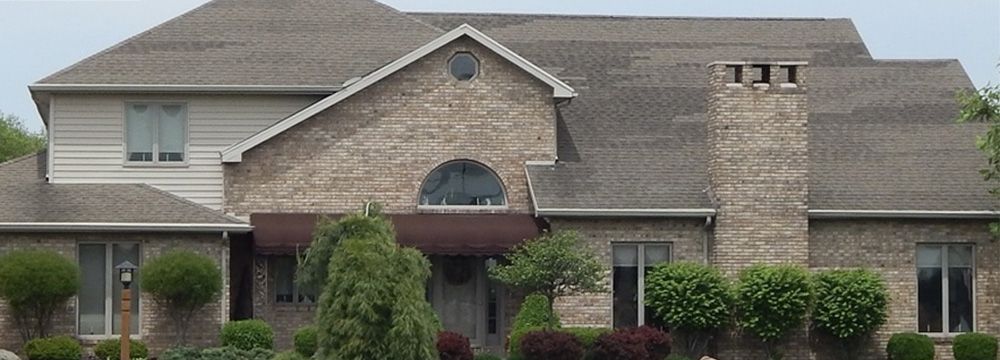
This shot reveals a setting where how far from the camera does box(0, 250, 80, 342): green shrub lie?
137ft

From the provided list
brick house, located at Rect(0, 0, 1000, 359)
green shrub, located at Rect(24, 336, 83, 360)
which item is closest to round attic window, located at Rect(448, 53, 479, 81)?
brick house, located at Rect(0, 0, 1000, 359)

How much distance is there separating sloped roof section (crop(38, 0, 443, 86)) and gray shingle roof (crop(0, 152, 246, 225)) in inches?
81.6

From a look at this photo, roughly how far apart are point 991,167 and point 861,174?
8.31 ft

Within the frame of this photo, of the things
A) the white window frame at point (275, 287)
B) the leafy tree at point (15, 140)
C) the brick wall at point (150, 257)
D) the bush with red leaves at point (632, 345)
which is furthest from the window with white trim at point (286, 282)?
the leafy tree at point (15, 140)

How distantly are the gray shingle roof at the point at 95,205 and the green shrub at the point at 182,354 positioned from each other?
8.72ft

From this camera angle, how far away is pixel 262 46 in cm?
4694

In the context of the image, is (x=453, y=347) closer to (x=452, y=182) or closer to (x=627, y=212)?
(x=627, y=212)

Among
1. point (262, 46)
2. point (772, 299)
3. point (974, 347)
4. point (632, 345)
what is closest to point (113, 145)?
point (262, 46)

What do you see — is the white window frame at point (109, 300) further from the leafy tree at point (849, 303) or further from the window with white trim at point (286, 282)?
the leafy tree at point (849, 303)

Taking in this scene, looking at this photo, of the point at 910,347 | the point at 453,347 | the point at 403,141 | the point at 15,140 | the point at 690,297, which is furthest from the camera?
the point at 15,140

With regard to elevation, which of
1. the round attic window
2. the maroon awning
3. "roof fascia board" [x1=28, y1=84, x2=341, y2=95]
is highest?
the round attic window

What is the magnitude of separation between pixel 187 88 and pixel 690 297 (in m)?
10.4

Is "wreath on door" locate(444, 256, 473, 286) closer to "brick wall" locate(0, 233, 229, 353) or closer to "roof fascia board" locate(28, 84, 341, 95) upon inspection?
"roof fascia board" locate(28, 84, 341, 95)

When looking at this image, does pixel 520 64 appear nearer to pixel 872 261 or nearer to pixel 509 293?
pixel 509 293
